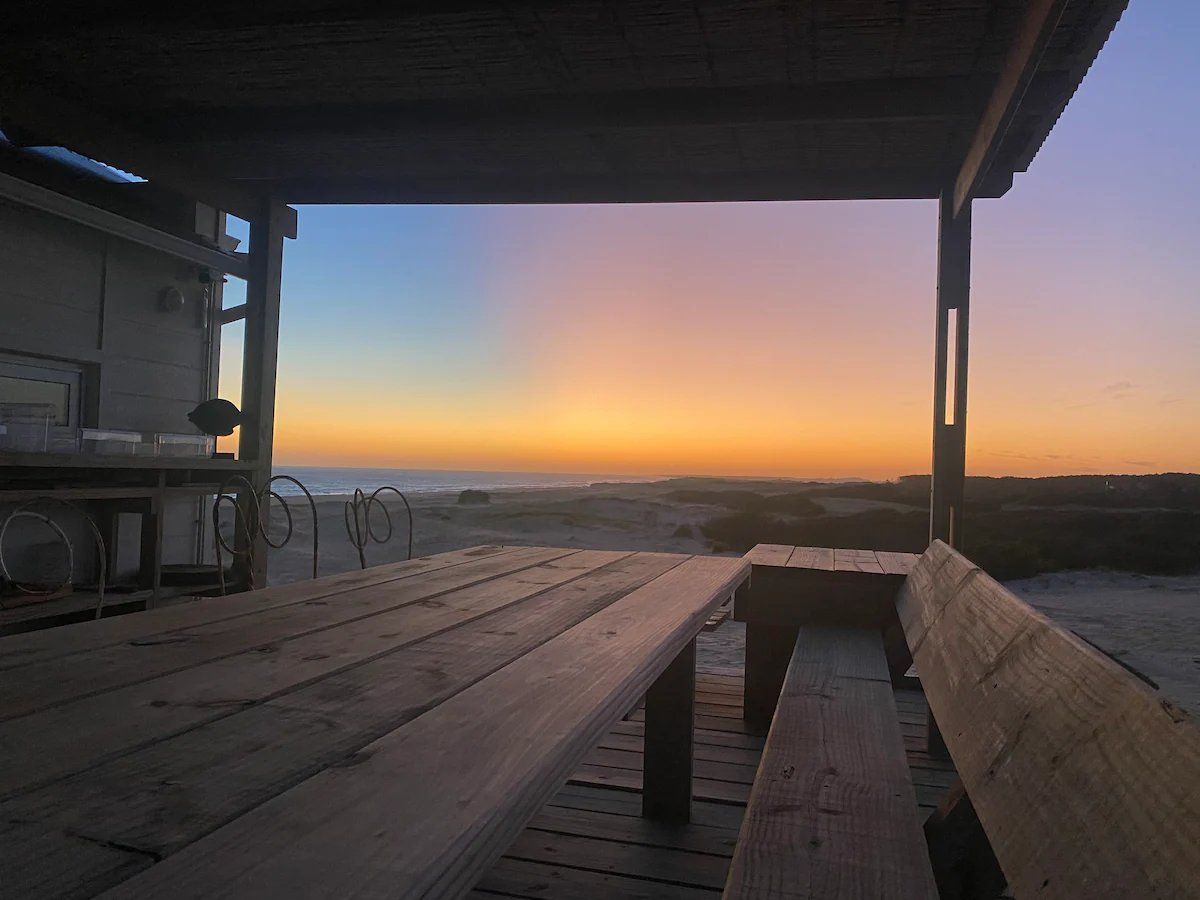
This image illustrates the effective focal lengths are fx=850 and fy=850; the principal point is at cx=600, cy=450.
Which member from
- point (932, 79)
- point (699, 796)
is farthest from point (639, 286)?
point (699, 796)

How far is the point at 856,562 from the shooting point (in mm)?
3531

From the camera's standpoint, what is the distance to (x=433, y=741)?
95 cm

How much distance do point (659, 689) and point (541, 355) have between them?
12.3 metres

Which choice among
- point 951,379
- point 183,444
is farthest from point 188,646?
point 183,444

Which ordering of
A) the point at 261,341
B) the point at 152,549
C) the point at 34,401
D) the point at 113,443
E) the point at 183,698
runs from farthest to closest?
1. the point at 261,341
2. the point at 34,401
3. the point at 113,443
4. the point at 152,549
5. the point at 183,698

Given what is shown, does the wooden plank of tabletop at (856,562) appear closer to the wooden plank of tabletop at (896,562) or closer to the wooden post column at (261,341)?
the wooden plank of tabletop at (896,562)

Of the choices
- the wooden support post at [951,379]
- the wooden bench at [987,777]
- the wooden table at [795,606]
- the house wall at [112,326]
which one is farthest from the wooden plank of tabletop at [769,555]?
the house wall at [112,326]

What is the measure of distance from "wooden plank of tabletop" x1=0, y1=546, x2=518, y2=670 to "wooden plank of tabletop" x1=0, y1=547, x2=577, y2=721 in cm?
3

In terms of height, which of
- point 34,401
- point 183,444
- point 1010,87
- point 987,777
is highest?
point 1010,87

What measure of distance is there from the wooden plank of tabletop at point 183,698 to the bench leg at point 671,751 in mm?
807

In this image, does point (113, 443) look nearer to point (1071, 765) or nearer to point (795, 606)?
point (795, 606)

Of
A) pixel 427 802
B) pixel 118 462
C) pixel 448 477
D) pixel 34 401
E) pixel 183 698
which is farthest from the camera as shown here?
pixel 448 477

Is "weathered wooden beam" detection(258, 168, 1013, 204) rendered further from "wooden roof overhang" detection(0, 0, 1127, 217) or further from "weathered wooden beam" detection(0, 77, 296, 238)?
"weathered wooden beam" detection(0, 77, 296, 238)

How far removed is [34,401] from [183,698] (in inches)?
193
